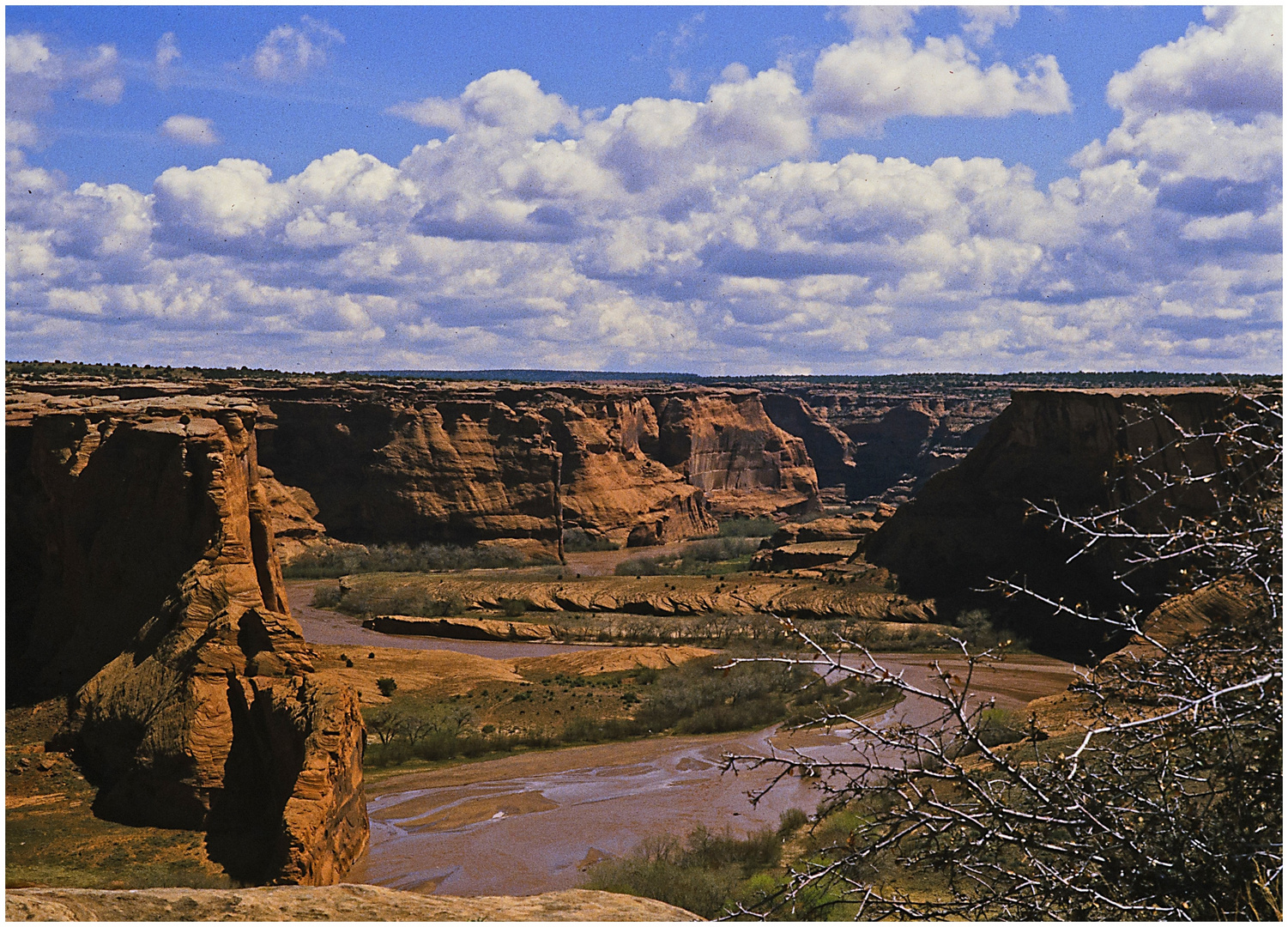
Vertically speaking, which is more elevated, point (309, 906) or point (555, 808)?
point (309, 906)

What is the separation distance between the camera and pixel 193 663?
53.5 ft

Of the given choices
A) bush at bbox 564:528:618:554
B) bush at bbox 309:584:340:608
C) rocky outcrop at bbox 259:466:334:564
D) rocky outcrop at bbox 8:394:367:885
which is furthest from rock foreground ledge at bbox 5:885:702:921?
bush at bbox 564:528:618:554

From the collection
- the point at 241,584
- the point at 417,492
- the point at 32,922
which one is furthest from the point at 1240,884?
the point at 417,492

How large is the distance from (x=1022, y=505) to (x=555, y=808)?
30655 millimetres

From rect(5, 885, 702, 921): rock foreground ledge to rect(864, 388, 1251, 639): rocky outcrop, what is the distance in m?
33.6

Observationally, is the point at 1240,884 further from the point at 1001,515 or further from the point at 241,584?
the point at 1001,515

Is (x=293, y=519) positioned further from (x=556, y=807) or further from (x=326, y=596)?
(x=556, y=807)

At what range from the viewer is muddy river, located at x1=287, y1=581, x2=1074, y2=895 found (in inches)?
691

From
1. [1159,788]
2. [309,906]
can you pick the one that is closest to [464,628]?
[309,906]

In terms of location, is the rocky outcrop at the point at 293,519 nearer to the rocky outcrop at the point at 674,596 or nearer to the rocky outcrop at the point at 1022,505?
the rocky outcrop at the point at 674,596

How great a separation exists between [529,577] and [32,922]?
48.2m

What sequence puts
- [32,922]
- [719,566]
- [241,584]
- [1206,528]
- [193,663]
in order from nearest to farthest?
1. [1206,528]
2. [32,922]
3. [193,663]
4. [241,584]
5. [719,566]

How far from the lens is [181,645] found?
16.9 m

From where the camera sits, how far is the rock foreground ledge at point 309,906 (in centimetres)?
857
